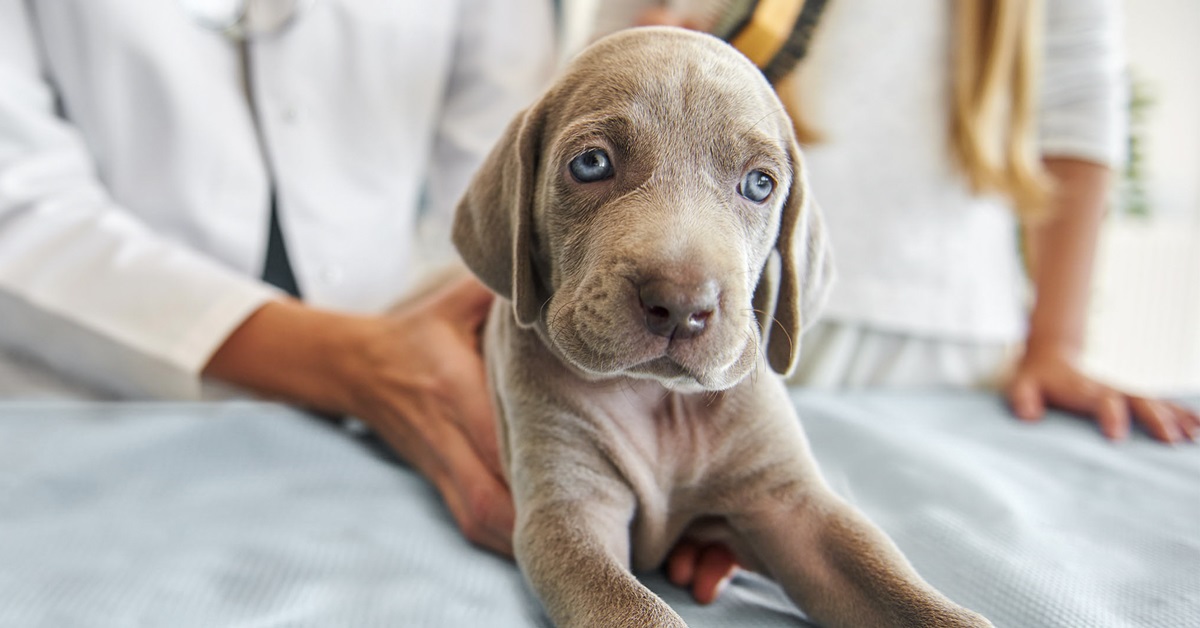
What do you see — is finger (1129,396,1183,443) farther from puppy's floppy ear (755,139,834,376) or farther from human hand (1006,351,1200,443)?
puppy's floppy ear (755,139,834,376)

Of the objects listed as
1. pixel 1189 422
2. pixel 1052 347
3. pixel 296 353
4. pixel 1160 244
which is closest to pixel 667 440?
pixel 296 353

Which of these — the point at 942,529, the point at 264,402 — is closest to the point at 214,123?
the point at 264,402

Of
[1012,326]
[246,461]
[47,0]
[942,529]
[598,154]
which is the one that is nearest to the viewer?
[598,154]

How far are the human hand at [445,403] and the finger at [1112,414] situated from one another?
1607 millimetres

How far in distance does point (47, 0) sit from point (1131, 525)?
2.77 m

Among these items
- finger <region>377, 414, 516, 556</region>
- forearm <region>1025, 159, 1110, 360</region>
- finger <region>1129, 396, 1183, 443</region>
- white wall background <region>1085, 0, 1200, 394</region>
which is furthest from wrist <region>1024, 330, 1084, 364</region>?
white wall background <region>1085, 0, 1200, 394</region>

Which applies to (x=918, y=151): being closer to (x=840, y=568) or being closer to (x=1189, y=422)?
(x=1189, y=422)

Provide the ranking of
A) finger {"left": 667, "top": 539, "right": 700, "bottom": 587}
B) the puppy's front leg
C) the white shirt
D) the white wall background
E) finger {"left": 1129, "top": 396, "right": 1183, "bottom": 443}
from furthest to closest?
the white wall background → finger {"left": 1129, "top": 396, "right": 1183, "bottom": 443} → the white shirt → finger {"left": 667, "top": 539, "right": 700, "bottom": 587} → the puppy's front leg

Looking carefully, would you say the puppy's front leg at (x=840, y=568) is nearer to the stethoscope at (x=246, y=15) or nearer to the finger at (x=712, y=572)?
the finger at (x=712, y=572)

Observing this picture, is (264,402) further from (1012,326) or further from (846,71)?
(1012,326)

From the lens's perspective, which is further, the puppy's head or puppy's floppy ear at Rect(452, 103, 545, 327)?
puppy's floppy ear at Rect(452, 103, 545, 327)

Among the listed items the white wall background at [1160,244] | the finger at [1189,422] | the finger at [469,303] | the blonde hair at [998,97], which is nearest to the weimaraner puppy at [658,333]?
the finger at [469,303]

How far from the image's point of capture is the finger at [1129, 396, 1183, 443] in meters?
2.06

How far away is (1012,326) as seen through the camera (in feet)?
Answer: 8.35
